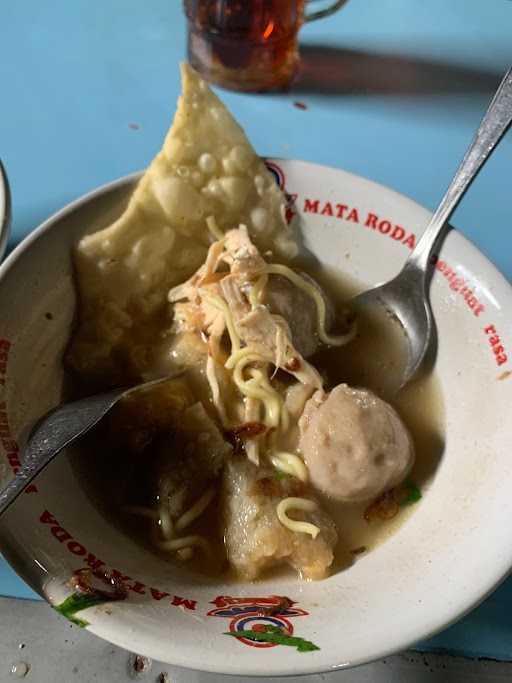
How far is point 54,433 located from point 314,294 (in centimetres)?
63

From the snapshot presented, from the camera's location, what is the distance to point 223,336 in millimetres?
1421

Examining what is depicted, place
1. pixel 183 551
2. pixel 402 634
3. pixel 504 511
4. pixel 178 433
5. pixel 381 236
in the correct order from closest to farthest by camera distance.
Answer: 1. pixel 402 634
2. pixel 504 511
3. pixel 183 551
4. pixel 178 433
5. pixel 381 236

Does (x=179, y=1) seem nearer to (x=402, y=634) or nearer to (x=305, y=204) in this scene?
(x=305, y=204)

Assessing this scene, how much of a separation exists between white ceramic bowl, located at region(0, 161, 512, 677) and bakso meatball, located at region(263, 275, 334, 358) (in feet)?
0.38

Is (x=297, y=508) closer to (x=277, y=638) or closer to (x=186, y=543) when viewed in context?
(x=186, y=543)

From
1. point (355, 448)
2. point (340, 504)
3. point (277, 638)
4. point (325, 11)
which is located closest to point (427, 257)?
point (355, 448)

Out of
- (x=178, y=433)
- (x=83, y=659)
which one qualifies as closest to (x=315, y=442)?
(x=178, y=433)

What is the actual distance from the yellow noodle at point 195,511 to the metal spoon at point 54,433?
0.78 ft

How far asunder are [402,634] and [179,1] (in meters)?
1.98

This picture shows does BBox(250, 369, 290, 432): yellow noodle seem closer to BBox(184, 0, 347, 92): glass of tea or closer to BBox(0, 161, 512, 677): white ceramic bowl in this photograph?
BBox(0, 161, 512, 677): white ceramic bowl

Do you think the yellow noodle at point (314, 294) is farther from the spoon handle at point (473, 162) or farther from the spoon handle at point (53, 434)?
the spoon handle at point (53, 434)

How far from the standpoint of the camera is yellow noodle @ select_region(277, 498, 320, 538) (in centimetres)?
116

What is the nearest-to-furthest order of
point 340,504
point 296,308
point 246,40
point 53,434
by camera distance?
point 53,434 < point 340,504 < point 296,308 < point 246,40

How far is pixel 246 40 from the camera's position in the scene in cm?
185
